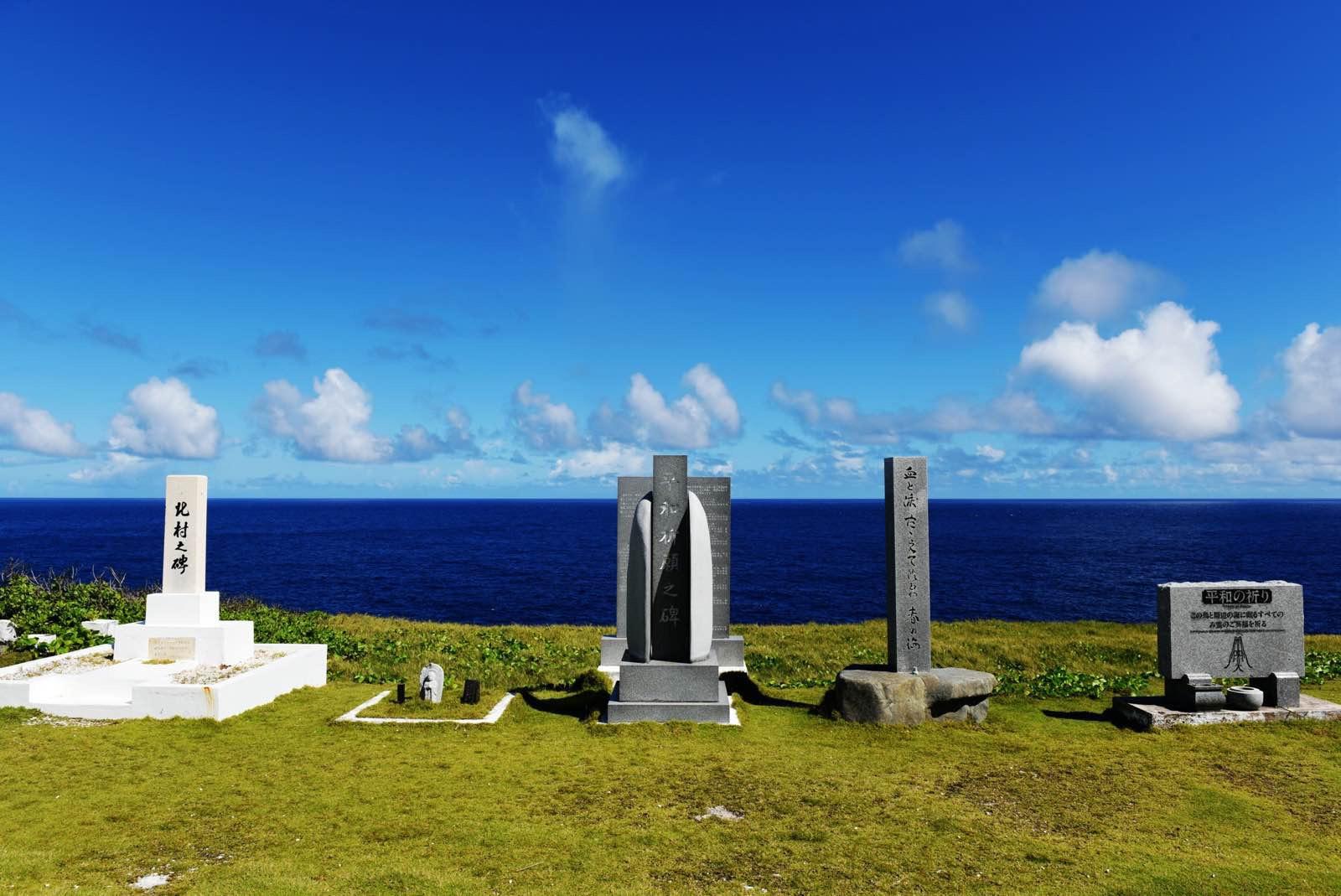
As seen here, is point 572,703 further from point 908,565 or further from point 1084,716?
point 1084,716

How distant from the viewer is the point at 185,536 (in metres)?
16.1

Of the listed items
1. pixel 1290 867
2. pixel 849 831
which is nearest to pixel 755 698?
pixel 849 831

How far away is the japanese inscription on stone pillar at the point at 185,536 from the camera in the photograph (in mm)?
15883

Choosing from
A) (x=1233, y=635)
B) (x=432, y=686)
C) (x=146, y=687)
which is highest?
(x=1233, y=635)

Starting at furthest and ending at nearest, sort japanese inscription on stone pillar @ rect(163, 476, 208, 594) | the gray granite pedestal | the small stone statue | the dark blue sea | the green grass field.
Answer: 1. the dark blue sea
2. japanese inscription on stone pillar @ rect(163, 476, 208, 594)
3. the small stone statue
4. the gray granite pedestal
5. the green grass field

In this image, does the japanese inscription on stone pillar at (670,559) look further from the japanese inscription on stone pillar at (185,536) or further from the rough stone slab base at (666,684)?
the japanese inscription on stone pillar at (185,536)

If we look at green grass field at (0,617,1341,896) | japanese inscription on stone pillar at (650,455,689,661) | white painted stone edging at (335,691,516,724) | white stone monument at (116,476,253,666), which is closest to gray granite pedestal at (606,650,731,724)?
japanese inscription on stone pillar at (650,455,689,661)

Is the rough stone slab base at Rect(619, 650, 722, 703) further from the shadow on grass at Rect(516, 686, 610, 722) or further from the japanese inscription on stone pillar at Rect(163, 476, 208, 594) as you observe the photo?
the japanese inscription on stone pillar at Rect(163, 476, 208, 594)

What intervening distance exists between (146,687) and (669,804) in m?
9.29

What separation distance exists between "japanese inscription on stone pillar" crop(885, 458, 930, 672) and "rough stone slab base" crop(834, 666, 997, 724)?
1.28 feet

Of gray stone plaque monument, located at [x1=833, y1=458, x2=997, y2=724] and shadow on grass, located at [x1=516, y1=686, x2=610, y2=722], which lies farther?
shadow on grass, located at [x1=516, y1=686, x2=610, y2=722]

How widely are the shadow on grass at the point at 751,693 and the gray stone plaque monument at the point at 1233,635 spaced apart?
5.80 metres

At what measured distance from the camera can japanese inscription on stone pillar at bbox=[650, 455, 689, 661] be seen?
12242mm

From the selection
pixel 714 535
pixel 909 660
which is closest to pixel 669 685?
pixel 909 660
